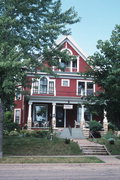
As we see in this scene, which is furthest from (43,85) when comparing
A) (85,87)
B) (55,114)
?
(85,87)

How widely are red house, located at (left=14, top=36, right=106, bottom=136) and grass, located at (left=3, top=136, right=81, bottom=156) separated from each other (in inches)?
385

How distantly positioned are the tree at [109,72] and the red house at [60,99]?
1274 cm

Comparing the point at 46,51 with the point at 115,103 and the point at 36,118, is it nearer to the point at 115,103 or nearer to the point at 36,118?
the point at 115,103

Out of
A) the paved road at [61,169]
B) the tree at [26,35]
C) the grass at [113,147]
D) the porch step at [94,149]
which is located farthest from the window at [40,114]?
the paved road at [61,169]

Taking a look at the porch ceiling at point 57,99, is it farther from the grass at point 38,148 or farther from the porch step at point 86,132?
the grass at point 38,148

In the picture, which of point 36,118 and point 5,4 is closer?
point 5,4

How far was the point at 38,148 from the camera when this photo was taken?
17.4 m

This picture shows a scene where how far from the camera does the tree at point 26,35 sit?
43.5 feet

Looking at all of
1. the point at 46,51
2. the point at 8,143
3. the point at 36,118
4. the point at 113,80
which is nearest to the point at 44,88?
the point at 36,118

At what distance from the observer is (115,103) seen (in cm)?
1520

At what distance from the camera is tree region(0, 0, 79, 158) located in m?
13.3

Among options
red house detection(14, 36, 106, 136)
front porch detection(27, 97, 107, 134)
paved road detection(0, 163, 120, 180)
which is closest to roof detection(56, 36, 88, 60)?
red house detection(14, 36, 106, 136)

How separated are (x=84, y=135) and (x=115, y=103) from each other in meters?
11.4

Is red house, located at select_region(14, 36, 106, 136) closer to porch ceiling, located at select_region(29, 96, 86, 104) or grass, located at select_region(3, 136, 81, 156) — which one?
porch ceiling, located at select_region(29, 96, 86, 104)
